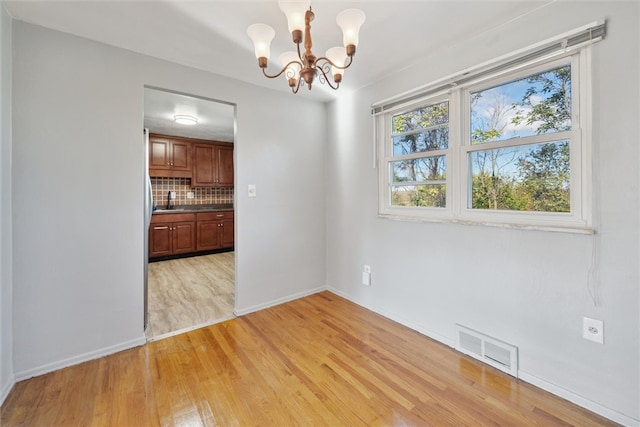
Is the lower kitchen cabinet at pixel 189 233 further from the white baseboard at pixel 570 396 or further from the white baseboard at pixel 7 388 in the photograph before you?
the white baseboard at pixel 570 396

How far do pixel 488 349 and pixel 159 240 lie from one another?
4.99 metres

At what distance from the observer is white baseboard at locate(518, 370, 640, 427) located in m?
1.41

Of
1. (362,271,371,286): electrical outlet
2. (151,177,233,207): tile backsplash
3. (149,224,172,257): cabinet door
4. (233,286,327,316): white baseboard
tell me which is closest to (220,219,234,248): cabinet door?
(151,177,233,207): tile backsplash

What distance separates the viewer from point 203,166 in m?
5.42

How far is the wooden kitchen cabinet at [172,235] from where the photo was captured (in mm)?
4750

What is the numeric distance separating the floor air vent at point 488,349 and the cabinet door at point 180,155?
5117 millimetres

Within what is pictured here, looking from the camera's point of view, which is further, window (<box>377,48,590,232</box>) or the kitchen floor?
the kitchen floor

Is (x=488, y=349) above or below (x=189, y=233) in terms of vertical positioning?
below

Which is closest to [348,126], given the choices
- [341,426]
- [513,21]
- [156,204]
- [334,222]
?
[334,222]

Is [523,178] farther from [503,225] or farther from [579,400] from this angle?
[579,400]

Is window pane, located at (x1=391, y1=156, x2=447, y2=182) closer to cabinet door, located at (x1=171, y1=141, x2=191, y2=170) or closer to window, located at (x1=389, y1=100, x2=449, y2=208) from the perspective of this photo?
window, located at (x1=389, y1=100, x2=449, y2=208)

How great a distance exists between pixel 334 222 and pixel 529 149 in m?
2.01

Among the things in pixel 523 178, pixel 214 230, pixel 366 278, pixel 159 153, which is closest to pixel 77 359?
pixel 366 278

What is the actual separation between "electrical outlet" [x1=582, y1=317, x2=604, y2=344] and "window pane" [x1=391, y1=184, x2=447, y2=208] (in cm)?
110
